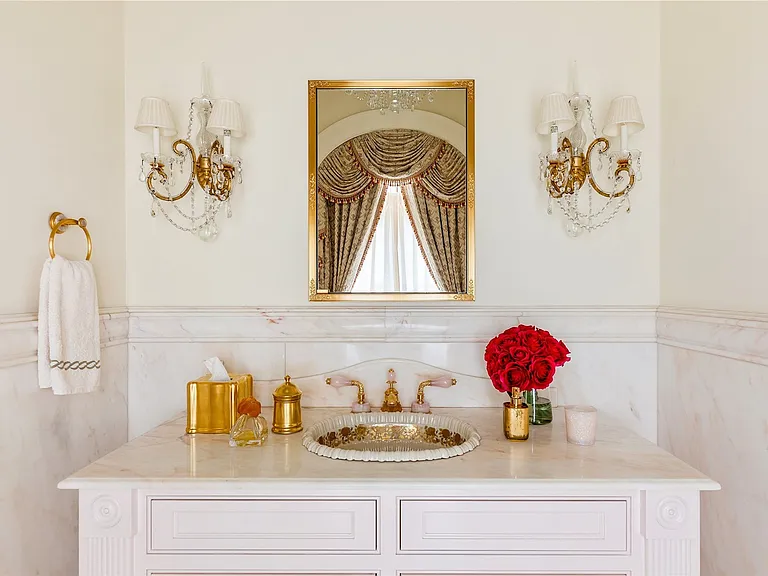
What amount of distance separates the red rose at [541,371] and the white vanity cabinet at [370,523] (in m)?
0.32

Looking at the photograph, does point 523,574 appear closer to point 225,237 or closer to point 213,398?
point 213,398

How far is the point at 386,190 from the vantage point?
2.00 metres

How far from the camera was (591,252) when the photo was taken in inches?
78.4

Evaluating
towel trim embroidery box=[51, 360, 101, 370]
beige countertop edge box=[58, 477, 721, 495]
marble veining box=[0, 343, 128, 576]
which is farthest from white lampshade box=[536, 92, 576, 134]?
marble veining box=[0, 343, 128, 576]

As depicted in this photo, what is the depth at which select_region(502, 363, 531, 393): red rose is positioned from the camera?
1.58 metres

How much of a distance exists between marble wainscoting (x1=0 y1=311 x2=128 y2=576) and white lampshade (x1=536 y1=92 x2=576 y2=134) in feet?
5.67

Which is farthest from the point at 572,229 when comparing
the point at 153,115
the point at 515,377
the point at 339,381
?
the point at 153,115

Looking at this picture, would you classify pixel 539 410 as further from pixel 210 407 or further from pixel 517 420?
pixel 210 407

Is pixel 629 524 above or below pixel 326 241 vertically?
below

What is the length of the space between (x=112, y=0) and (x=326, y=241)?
1169mm

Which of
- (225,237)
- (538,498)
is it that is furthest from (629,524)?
(225,237)

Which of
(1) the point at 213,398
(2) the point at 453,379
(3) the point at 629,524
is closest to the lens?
(3) the point at 629,524

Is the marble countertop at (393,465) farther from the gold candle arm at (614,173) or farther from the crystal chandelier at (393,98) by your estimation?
the crystal chandelier at (393,98)

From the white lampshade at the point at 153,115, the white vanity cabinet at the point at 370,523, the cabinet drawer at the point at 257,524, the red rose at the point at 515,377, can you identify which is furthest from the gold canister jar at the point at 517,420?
the white lampshade at the point at 153,115
